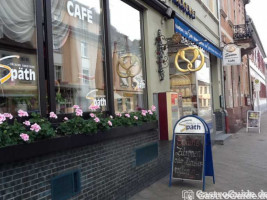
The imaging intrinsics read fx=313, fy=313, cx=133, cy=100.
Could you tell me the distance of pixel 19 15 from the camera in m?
3.92

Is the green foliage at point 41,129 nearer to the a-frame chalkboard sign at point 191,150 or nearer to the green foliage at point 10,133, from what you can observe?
the green foliage at point 10,133

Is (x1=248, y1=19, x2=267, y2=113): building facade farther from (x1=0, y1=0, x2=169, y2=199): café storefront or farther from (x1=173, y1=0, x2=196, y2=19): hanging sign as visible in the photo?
(x1=0, y1=0, x2=169, y2=199): café storefront

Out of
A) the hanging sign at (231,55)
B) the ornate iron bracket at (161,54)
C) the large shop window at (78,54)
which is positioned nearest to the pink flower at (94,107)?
the large shop window at (78,54)

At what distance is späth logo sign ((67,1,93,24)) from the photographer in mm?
4754

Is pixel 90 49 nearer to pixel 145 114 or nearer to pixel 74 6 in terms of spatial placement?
pixel 74 6

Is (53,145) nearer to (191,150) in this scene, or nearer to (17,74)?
(17,74)

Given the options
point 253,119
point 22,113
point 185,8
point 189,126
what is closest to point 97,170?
point 22,113

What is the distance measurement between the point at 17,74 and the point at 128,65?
289cm

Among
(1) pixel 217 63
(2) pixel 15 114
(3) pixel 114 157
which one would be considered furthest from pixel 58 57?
(1) pixel 217 63

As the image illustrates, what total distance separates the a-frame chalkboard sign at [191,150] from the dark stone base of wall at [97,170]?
21.4 inches

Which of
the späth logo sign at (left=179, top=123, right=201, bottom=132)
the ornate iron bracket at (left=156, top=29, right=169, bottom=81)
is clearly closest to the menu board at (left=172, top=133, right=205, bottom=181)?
the späth logo sign at (left=179, top=123, right=201, bottom=132)

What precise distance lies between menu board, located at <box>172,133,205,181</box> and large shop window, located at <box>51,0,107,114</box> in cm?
162

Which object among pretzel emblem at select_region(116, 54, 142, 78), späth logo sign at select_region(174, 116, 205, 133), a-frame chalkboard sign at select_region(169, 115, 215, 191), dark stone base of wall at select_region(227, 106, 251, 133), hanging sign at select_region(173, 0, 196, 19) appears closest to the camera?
a-frame chalkboard sign at select_region(169, 115, 215, 191)

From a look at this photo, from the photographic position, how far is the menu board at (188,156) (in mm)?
5582
